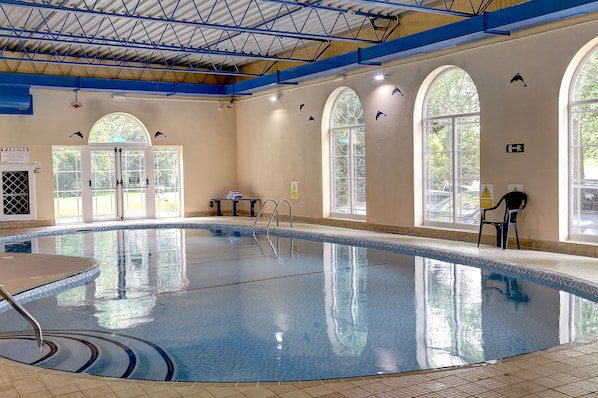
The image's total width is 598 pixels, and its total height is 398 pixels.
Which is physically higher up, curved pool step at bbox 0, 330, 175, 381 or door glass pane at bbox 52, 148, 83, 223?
door glass pane at bbox 52, 148, 83, 223

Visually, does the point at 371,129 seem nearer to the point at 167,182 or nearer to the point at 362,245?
the point at 362,245

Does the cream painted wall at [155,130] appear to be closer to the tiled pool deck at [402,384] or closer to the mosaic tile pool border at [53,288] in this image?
the mosaic tile pool border at [53,288]

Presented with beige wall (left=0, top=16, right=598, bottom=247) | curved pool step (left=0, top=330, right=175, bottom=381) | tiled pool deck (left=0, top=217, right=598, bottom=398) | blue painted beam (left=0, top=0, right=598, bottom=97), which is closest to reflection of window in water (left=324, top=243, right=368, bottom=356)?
tiled pool deck (left=0, top=217, right=598, bottom=398)

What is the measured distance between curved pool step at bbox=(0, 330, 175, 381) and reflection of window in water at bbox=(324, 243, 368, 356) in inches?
54.7

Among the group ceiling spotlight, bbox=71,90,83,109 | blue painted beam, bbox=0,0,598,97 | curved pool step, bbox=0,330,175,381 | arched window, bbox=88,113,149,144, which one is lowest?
curved pool step, bbox=0,330,175,381

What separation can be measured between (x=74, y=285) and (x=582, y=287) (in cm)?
568

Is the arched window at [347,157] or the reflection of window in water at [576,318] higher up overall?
the arched window at [347,157]

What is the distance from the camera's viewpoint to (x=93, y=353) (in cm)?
483

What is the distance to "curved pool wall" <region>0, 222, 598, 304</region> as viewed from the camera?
6.67 metres

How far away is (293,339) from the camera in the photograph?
5160mm

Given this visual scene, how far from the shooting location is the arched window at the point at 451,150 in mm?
10023

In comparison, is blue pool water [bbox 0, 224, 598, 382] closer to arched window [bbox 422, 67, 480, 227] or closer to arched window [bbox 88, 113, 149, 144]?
arched window [bbox 422, 67, 480, 227]

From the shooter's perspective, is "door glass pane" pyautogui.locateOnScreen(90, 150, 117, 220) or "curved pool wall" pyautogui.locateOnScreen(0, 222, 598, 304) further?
"door glass pane" pyautogui.locateOnScreen(90, 150, 117, 220)

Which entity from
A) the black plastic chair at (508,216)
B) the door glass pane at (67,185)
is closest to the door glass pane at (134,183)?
the door glass pane at (67,185)
